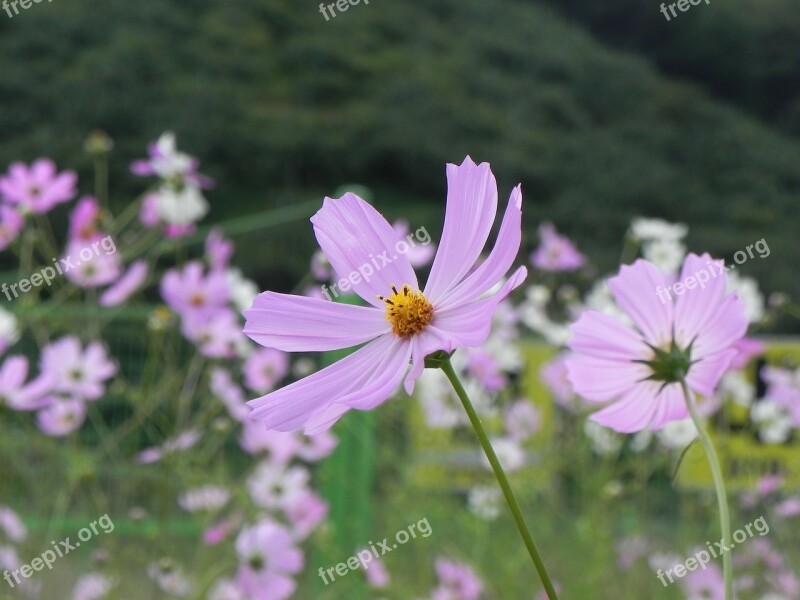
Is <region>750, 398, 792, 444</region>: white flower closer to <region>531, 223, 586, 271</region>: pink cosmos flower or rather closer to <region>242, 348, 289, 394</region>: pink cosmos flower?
<region>531, 223, 586, 271</region>: pink cosmos flower

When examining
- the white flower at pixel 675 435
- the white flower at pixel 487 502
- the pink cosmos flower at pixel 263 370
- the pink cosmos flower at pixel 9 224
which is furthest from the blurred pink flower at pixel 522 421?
the pink cosmos flower at pixel 9 224

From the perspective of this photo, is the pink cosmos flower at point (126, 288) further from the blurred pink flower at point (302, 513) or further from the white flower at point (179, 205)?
the blurred pink flower at point (302, 513)

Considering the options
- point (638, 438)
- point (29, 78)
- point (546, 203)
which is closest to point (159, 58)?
point (29, 78)

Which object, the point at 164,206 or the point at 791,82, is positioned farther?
the point at 791,82

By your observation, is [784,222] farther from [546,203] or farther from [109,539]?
[109,539]

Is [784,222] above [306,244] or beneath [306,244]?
beneath

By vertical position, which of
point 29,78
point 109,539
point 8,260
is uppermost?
point 29,78

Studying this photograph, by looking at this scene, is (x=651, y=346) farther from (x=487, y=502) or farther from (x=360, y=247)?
(x=487, y=502)

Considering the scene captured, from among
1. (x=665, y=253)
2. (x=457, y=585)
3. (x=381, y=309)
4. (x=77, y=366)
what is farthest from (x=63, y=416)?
(x=665, y=253)
